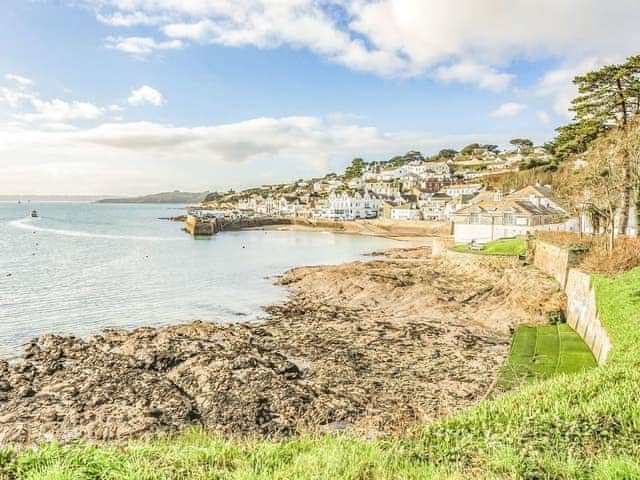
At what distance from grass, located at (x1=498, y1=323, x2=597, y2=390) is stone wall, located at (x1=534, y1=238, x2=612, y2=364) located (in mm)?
390

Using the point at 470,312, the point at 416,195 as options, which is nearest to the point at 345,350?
the point at 470,312

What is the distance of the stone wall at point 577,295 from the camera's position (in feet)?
41.7

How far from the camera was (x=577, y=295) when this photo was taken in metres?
17.3

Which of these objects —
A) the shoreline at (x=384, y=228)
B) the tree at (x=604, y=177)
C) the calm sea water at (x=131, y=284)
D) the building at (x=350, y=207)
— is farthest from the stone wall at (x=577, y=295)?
the building at (x=350, y=207)

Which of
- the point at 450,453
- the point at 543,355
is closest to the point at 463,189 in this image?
the point at 543,355

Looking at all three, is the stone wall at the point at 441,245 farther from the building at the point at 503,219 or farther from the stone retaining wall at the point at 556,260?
the stone retaining wall at the point at 556,260

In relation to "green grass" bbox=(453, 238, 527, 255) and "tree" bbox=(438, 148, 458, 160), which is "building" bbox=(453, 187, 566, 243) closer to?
"green grass" bbox=(453, 238, 527, 255)

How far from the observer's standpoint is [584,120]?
90.7ft

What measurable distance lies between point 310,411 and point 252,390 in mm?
1967

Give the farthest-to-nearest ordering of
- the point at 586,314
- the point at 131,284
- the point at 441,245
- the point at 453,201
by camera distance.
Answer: the point at 453,201
the point at 441,245
the point at 131,284
the point at 586,314

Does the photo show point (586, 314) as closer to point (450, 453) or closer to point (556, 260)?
point (556, 260)

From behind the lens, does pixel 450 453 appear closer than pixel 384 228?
Yes

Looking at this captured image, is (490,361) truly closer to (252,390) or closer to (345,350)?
(345,350)

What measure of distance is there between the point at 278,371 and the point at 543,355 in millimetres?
8760
